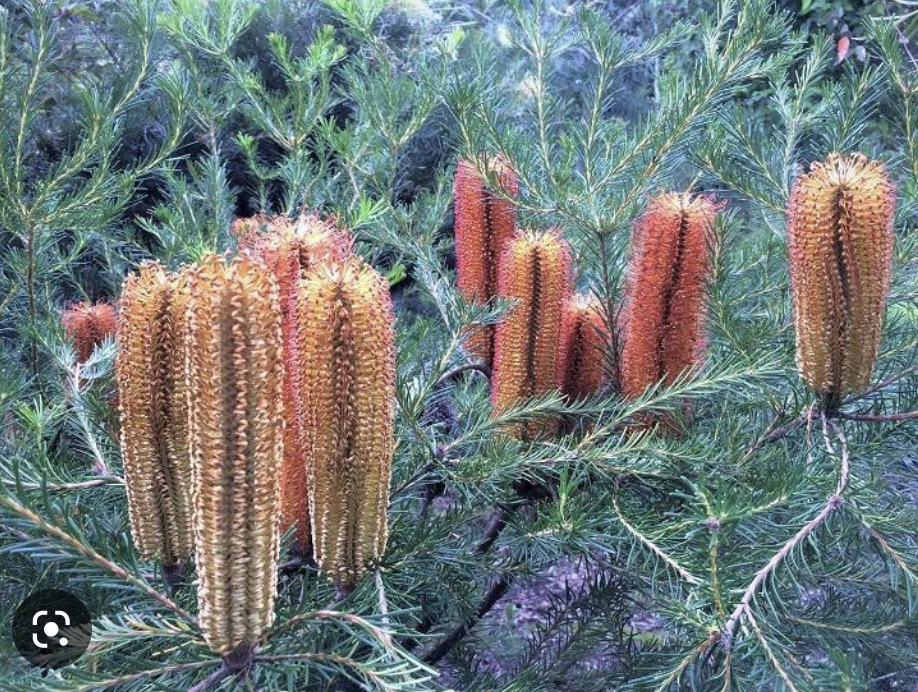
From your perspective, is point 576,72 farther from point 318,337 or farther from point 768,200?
point 318,337

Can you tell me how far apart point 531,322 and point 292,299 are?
32 cm

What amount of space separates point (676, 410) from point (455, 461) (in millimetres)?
255

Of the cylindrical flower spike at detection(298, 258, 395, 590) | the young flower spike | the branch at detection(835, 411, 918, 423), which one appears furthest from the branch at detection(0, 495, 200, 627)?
the branch at detection(835, 411, 918, 423)

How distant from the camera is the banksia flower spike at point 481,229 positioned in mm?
1078

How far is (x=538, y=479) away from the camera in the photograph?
0.85 metres

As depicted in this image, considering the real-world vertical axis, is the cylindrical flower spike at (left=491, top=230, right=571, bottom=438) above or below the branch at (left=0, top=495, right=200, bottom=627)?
above

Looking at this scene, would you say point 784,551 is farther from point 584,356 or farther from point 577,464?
point 584,356

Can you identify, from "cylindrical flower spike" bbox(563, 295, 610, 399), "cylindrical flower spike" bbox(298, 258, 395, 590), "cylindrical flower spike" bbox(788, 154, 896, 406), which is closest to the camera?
"cylindrical flower spike" bbox(298, 258, 395, 590)

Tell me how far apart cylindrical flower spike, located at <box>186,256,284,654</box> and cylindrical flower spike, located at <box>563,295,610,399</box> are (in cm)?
53

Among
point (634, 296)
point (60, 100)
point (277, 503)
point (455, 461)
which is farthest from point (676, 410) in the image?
point (60, 100)

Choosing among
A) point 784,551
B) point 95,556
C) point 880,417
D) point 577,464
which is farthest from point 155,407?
point 880,417

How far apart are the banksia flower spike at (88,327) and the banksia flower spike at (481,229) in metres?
0.45

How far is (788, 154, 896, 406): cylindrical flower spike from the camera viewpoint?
2.56 ft

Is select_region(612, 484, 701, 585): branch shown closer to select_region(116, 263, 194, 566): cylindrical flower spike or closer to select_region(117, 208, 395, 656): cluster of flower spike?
select_region(117, 208, 395, 656): cluster of flower spike
